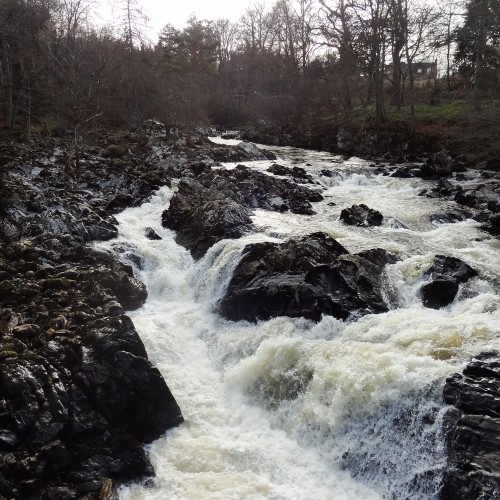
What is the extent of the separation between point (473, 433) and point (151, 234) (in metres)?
12.3

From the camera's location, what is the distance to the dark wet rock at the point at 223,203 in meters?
15.1

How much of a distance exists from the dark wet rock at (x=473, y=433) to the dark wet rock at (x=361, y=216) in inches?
379

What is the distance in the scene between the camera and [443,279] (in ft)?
33.1

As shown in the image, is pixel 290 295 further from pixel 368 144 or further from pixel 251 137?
pixel 251 137

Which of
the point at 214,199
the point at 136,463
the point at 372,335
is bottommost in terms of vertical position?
the point at 136,463

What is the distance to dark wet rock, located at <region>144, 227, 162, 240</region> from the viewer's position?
52.0ft

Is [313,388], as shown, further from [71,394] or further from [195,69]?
[195,69]

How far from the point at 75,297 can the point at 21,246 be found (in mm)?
3291

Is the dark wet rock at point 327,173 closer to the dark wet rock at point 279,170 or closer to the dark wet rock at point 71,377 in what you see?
the dark wet rock at point 279,170

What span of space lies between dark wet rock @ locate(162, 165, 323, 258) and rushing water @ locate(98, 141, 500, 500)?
2.32 meters

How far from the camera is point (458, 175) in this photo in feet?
74.9

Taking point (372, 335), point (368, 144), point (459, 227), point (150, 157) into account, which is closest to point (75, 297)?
point (372, 335)

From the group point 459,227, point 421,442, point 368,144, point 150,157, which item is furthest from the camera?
point 368,144

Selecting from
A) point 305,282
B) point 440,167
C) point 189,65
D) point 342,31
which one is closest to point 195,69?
point 189,65
